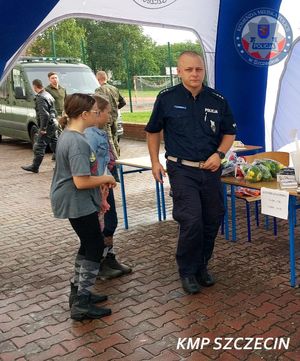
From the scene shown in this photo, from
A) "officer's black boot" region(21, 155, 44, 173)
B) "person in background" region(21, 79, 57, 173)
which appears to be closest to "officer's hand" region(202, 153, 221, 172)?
"person in background" region(21, 79, 57, 173)

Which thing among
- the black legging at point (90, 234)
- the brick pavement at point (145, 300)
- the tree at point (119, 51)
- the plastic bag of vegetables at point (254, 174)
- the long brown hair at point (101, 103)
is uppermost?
the tree at point (119, 51)

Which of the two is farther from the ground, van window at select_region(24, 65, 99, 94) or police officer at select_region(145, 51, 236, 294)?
van window at select_region(24, 65, 99, 94)

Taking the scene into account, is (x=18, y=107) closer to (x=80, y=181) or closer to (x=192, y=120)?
(x=192, y=120)

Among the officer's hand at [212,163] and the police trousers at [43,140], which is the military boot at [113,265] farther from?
the police trousers at [43,140]

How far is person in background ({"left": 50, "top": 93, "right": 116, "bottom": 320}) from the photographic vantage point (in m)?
3.33

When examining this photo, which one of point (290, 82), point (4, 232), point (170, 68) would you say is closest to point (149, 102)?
point (170, 68)

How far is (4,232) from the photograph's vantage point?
632cm

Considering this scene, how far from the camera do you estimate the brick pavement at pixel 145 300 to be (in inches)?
132

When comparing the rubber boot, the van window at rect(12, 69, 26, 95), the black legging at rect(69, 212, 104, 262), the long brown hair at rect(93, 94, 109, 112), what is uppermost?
the van window at rect(12, 69, 26, 95)

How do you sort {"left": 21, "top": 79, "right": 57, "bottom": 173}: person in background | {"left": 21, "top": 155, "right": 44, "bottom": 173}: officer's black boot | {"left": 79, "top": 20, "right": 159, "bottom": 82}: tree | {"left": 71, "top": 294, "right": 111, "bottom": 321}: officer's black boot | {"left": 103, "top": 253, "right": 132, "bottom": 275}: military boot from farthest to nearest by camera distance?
{"left": 79, "top": 20, "right": 159, "bottom": 82}: tree < {"left": 21, "top": 155, "right": 44, "bottom": 173}: officer's black boot < {"left": 21, "top": 79, "right": 57, "bottom": 173}: person in background < {"left": 103, "top": 253, "right": 132, "bottom": 275}: military boot < {"left": 71, "top": 294, "right": 111, "bottom": 321}: officer's black boot

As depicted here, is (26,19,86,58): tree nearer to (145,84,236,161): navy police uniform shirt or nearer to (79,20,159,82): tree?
(79,20,159,82): tree

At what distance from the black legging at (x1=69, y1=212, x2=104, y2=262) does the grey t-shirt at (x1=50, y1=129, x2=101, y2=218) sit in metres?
0.05

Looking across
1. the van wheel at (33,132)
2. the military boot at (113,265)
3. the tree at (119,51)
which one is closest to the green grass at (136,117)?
the tree at (119,51)

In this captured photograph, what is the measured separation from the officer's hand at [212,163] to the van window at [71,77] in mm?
9499
